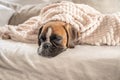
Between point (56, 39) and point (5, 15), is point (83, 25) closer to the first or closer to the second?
point (56, 39)

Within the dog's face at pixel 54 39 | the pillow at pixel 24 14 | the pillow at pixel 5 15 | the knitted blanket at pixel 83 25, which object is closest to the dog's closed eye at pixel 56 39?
the dog's face at pixel 54 39

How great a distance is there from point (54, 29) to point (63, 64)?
0.67 feet

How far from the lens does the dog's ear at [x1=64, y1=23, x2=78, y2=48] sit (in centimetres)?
127

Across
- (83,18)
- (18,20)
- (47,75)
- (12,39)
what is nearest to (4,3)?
(18,20)

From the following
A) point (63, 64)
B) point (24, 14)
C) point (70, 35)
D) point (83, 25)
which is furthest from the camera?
point (24, 14)

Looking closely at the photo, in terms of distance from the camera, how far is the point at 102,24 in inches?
55.7

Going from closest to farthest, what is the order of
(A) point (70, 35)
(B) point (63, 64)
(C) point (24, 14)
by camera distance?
(B) point (63, 64)
(A) point (70, 35)
(C) point (24, 14)

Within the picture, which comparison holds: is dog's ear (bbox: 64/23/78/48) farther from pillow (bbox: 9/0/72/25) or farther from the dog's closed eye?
pillow (bbox: 9/0/72/25)

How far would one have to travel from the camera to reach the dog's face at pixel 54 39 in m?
1.21

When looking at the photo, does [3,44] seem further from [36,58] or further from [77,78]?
[77,78]

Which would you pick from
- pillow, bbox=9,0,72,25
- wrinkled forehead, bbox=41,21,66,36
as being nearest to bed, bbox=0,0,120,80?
wrinkled forehead, bbox=41,21,66,36

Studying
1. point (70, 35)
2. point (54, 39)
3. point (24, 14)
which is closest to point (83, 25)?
point (70, 35)

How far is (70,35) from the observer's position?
4.20ft

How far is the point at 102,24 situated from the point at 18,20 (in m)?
0.71
